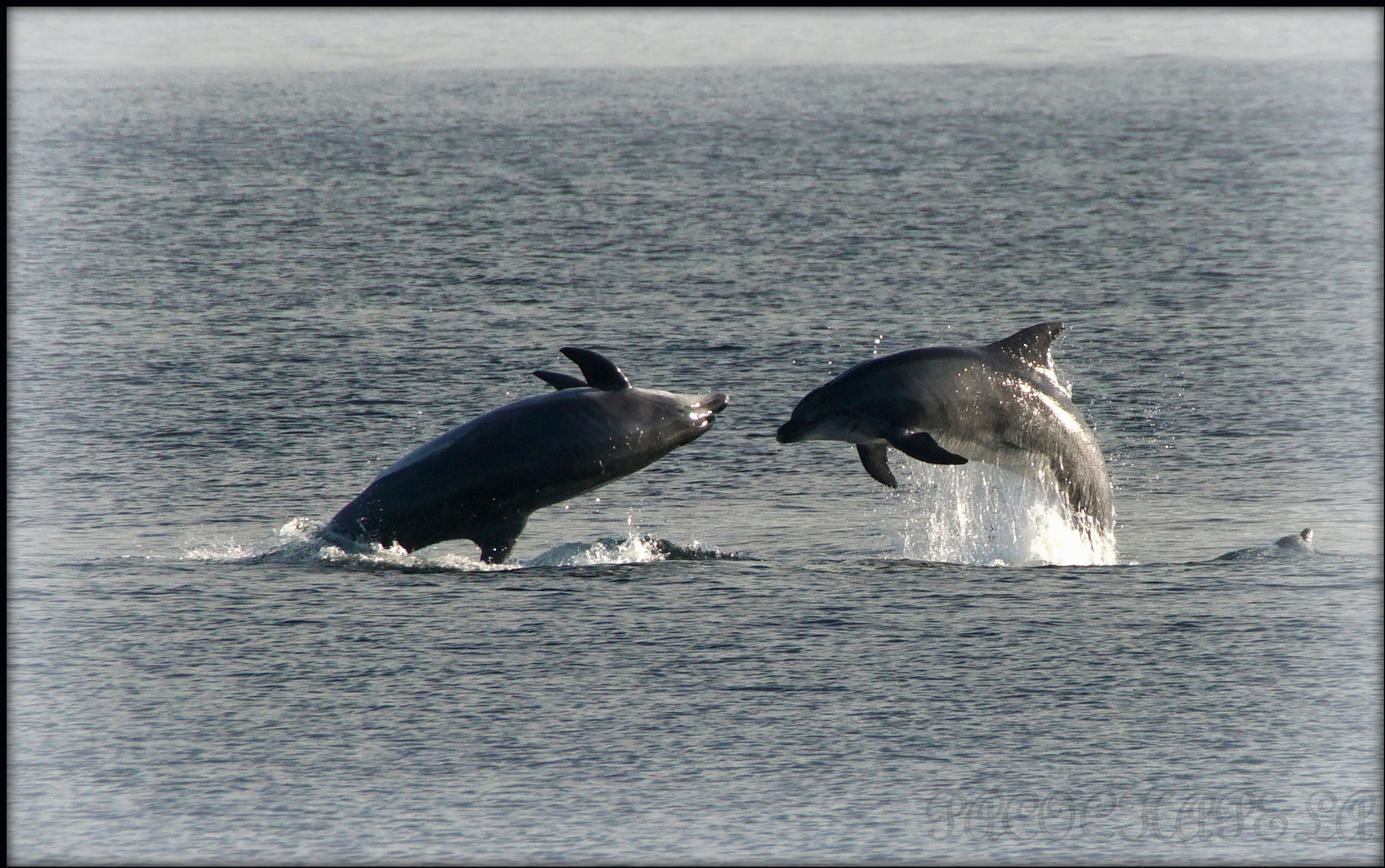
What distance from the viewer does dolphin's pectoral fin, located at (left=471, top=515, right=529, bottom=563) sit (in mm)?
15016

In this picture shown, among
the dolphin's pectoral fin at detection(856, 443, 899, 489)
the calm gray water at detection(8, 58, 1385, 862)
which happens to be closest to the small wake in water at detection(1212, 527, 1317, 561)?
the calm gray water at detection(8, 58, 1385, 862)

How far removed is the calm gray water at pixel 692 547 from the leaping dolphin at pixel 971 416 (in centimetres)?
47

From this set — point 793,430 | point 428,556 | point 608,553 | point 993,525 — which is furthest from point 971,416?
point 428,556

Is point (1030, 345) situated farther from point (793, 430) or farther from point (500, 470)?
point (500, 470)

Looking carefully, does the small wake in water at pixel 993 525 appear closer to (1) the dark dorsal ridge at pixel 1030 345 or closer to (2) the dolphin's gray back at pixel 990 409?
(2) the dolphin's gray back at pixel 990 409

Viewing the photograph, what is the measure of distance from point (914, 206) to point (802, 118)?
50.4 ft

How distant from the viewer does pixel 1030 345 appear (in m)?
16.3

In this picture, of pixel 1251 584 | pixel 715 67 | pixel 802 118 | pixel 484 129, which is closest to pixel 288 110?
pixel 484 129

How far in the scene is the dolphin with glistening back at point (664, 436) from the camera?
15109mm

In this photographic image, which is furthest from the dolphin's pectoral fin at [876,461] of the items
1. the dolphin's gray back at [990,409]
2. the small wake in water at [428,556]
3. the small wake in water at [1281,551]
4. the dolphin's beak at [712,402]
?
the small wake in water at [1281,551]

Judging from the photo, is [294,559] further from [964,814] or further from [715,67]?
[715,67]

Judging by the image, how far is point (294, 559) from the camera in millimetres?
14930

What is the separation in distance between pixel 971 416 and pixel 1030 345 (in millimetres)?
952

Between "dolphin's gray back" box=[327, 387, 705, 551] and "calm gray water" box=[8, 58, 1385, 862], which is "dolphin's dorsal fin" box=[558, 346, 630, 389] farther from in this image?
"calm gray water" box=[8, 58, 1385, 862]
